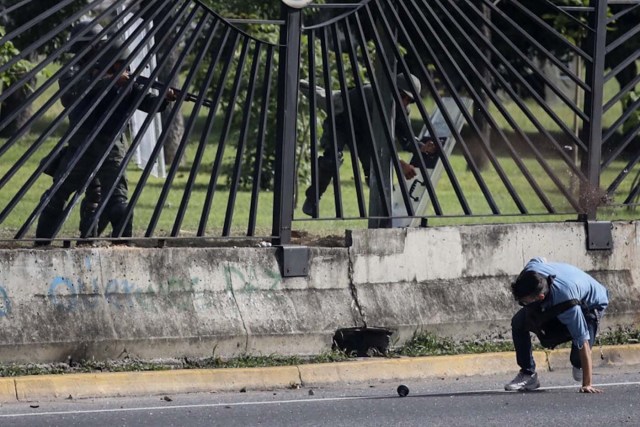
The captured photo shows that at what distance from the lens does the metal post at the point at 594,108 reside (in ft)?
30.5

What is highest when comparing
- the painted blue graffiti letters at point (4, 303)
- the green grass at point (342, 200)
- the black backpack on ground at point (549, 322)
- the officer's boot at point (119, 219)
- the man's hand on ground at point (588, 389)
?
the green grass at point (342, 200)

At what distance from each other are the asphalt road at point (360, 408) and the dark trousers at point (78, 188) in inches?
54.0

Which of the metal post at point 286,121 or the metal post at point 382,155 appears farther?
the metal post at point 382,155

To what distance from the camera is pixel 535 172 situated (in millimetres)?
10500

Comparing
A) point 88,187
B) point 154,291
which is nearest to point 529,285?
point 154,291

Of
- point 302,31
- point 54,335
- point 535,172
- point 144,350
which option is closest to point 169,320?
point 144,350

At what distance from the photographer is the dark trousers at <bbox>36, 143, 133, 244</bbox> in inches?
320

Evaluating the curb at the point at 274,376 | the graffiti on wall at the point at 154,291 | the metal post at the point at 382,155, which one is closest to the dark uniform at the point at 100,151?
the graffiti on wall at the point at 154,291

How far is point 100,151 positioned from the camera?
8.34 meters

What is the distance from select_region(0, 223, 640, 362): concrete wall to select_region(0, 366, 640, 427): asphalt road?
537mm

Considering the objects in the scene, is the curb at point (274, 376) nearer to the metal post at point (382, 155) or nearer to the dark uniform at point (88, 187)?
the dark uniform at point (88, 187)

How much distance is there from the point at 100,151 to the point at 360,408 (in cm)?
264

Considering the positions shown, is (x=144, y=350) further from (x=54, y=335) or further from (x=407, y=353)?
(x=407, y=353)

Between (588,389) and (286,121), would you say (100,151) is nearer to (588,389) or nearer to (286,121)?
(286,121)
